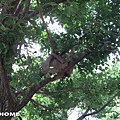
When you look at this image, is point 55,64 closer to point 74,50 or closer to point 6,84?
point 74,50

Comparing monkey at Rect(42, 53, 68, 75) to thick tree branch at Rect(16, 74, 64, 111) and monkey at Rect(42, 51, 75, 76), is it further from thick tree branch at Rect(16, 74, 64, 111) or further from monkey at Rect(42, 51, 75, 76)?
thick tree branch at Rect(16, 74, 64, 111)

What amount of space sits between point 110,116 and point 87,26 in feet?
10.9

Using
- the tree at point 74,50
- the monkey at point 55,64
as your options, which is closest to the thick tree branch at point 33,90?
the tree at point 74,50

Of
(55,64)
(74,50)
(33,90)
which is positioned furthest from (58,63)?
(33,90)

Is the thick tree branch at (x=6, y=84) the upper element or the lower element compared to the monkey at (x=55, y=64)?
lower

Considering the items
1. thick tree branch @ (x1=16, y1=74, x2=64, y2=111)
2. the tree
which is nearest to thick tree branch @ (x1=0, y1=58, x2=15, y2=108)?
the tree

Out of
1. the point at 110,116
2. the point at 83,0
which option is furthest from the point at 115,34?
the point at 110,116

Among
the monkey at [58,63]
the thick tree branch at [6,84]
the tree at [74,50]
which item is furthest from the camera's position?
the monkey at [58,63]

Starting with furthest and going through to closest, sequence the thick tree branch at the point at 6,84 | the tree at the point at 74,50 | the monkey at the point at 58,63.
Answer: the monkey at the point at 58,63 < the tree at the point at 74,50 < the thick tree branch at the point at 6,84

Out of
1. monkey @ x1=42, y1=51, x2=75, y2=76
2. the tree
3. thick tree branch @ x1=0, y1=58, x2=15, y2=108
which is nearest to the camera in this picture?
thick tree branch @ x1=0, y1=58, x2=15, y2=108

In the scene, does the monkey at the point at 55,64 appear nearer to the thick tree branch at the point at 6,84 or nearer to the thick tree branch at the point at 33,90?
the thick tree branch at the point at 33,90

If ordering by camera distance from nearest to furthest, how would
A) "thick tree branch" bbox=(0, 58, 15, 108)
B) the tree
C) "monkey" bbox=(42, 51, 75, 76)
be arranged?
"thick tree branch" bbox=(0, 58, 15, 108)
the tree
"monkey" bbox=(42, 51, 75, 76)

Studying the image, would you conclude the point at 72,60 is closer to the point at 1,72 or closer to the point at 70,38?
the point at 70,38

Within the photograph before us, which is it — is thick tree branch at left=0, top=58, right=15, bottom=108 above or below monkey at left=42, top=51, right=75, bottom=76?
below
